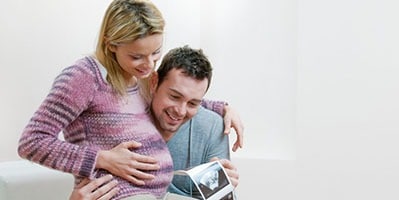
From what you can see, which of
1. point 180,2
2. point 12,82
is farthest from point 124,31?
point 180,2

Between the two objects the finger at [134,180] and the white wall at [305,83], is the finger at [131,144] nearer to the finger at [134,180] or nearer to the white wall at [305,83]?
the finger at [134,180]

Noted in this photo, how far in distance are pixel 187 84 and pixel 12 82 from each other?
0.58 m

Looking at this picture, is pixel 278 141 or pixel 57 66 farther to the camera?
pixel 278 141

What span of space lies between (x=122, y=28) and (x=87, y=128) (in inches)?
9.8

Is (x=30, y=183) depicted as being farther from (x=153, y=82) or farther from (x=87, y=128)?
(x=153, y=82)

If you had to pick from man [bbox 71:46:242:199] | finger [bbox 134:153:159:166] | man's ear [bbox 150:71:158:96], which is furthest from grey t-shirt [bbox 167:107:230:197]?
finger [bbox 134:153:159:166]

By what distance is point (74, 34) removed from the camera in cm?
162

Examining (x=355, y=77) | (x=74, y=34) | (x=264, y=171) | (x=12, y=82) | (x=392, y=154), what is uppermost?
(x=74, y=34)

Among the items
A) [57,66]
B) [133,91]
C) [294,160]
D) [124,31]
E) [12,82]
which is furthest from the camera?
[294,160]

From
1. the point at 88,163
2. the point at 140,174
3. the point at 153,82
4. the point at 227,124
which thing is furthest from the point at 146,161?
the point at 227,124

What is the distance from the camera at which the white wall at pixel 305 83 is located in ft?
6.30

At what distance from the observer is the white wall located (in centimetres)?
192

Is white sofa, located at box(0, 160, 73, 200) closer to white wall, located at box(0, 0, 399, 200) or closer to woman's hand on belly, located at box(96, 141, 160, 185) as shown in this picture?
woman's hand on belly, located at box(96, 141, 160, 185)

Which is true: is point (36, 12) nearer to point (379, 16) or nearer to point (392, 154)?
point (379, 16)
